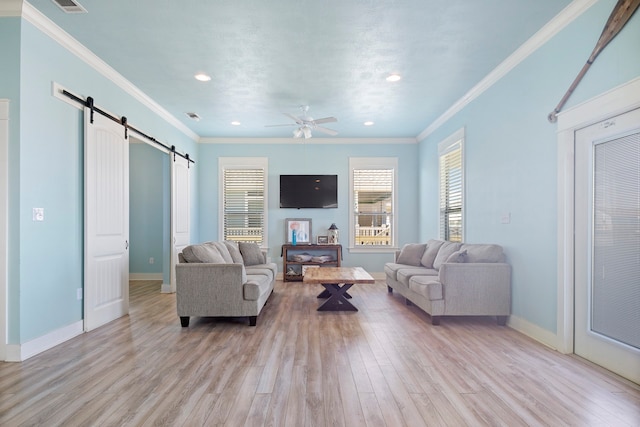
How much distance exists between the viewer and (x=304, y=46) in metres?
3.47

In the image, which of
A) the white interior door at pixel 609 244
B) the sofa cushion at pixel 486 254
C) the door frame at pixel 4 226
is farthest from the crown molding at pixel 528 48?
the door frame at pixel 4 226

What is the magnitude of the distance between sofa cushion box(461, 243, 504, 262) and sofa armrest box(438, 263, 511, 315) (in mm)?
107

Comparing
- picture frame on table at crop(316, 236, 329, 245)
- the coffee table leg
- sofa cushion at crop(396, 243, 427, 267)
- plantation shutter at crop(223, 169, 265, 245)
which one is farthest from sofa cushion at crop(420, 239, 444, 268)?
plantation shutter at crop(223, 169, 265, 245)

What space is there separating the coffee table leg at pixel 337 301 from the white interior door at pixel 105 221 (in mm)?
2447

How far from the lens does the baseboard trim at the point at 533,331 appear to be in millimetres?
3172

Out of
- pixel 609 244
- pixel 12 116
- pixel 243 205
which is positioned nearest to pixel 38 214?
pixel 12 116

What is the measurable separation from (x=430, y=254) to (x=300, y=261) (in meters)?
2.62

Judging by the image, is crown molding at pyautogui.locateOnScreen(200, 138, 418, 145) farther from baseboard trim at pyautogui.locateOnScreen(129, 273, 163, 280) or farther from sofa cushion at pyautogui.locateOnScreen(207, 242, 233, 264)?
sofa cushion at pyautogui.locateOnScreen(207, 242, 233, 264)

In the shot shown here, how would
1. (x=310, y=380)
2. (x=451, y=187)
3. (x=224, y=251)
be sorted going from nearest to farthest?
(x=310, y=380), (x=224, y=251), (x=451, y=187)

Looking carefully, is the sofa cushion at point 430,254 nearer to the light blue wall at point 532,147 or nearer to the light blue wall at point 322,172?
the light blue wall at point 532,147

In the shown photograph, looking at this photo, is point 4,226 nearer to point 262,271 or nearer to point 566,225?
point 262,271

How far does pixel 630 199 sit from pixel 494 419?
72.5 inches

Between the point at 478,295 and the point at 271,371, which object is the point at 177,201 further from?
the point at 478,295

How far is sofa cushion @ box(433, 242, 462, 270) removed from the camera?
4785 mm
